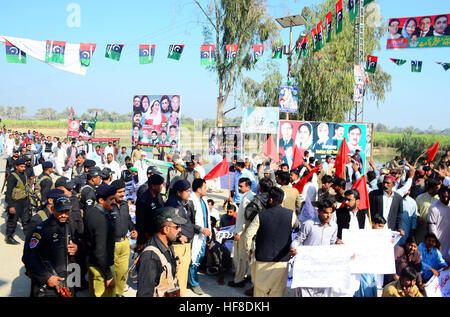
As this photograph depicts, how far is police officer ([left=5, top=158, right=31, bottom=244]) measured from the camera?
26.5ft

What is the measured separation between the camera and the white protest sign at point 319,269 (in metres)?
4.38

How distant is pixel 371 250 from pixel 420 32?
14866mm

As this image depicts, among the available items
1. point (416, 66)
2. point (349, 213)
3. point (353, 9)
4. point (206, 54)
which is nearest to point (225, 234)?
point (349, 213)

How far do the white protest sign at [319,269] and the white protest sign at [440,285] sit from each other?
4.34 feet

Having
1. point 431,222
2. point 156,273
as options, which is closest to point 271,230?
point 156,273

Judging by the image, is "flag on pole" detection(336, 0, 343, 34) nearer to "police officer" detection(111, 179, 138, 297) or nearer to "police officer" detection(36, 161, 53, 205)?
"police officer" detection(36, 161, 53, 205)

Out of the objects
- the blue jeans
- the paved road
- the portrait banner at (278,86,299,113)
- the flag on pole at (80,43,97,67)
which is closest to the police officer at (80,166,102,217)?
the paved road

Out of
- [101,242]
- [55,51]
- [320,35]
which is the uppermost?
[320,35]

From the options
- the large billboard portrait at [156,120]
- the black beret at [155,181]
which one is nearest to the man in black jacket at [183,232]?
the black beret at [155,181]

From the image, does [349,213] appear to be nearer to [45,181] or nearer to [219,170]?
[219,170]

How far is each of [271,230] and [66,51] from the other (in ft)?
42.3

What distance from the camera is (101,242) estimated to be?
14.1 ft

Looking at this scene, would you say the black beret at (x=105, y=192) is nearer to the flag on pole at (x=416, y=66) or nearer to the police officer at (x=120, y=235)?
the police officer at (x=120, y=235)

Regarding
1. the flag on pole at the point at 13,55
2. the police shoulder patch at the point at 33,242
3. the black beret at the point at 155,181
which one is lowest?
the police shoulder patch at the point at 33,242
